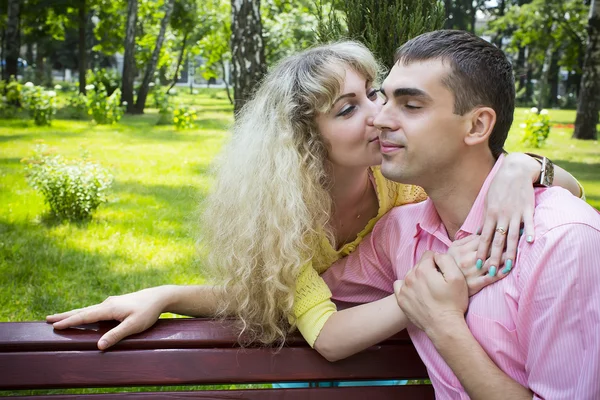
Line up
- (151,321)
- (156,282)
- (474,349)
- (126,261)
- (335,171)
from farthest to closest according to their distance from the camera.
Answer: (126,261) → (156,282) → (335,171) → (151,321) → (474,349)

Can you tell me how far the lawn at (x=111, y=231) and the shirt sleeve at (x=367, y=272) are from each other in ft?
2.65

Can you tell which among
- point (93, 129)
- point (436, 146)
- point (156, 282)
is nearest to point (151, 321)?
point (436, 146)

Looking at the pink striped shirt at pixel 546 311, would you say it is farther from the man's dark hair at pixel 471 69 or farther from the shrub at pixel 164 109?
the shrub at pixel 164 109

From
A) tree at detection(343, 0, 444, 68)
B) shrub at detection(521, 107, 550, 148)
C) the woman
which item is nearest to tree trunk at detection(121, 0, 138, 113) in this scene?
shrub at detection(521, 107, 550, 148)

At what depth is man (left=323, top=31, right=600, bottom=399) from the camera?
1.77 m

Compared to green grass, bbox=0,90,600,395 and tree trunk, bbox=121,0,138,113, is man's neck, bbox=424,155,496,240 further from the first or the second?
tree trunk, bbox=121,0,138,113

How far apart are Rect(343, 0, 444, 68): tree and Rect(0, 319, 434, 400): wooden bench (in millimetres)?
1480

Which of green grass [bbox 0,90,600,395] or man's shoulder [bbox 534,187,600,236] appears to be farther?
green grass [bbox 0,90,600,395]

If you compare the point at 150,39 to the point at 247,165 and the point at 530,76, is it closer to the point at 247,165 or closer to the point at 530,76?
the point at 530,76

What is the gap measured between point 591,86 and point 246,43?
11735 millimetres

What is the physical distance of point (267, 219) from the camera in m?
2.35

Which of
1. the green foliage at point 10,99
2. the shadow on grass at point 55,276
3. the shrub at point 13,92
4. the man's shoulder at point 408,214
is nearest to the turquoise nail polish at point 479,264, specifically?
the man's shoulder at point 408,214

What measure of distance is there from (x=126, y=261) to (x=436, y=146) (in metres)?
4.31

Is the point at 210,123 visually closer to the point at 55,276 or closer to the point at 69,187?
the point at 69,187
